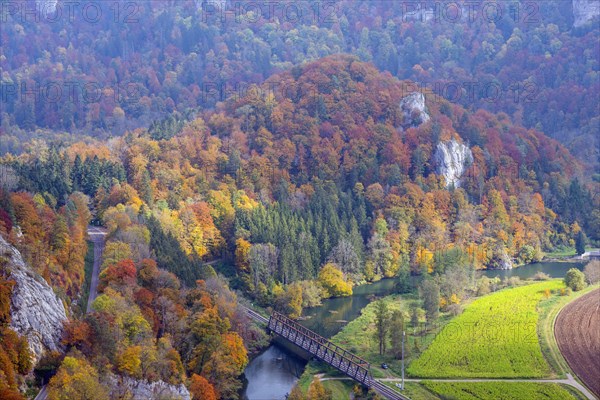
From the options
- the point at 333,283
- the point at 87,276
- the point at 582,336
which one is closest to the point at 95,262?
the point at 87,276

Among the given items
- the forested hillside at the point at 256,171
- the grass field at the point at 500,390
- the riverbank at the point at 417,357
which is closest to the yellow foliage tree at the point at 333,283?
the forested hillside at the point at 256,171

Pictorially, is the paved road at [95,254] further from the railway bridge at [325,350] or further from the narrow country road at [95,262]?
the railway bridge at [325,350]

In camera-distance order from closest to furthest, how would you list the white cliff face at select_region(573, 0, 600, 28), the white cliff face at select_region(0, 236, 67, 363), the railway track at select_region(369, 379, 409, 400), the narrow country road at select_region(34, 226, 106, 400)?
the narrow country road at select_region(34, 226, 106, 400)
the white cliff face at select_region(0, 236, 67, 363)
the railway track at select_region(369, 379, 409, 400)
the white cliff face at select_region(573, 0, 600, 28)

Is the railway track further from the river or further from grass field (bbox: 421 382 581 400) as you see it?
the river

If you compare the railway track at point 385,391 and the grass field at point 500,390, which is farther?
the railway track at point 385,391

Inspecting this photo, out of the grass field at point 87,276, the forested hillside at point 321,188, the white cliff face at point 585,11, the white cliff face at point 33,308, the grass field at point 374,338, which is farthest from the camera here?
the white cliff face at point 585,11

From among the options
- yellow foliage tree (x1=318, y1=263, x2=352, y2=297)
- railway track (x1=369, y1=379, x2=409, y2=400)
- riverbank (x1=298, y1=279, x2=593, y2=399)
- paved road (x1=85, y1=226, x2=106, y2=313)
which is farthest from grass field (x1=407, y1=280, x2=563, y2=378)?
paved road (x1=85, y1=226, x2=106, y2=313)

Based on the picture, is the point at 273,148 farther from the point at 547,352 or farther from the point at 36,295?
the point at 36,295

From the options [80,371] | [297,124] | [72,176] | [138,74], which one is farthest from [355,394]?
[138,74]

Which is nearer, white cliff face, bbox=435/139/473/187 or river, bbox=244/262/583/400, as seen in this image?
river, bbox=244/262/583/400
